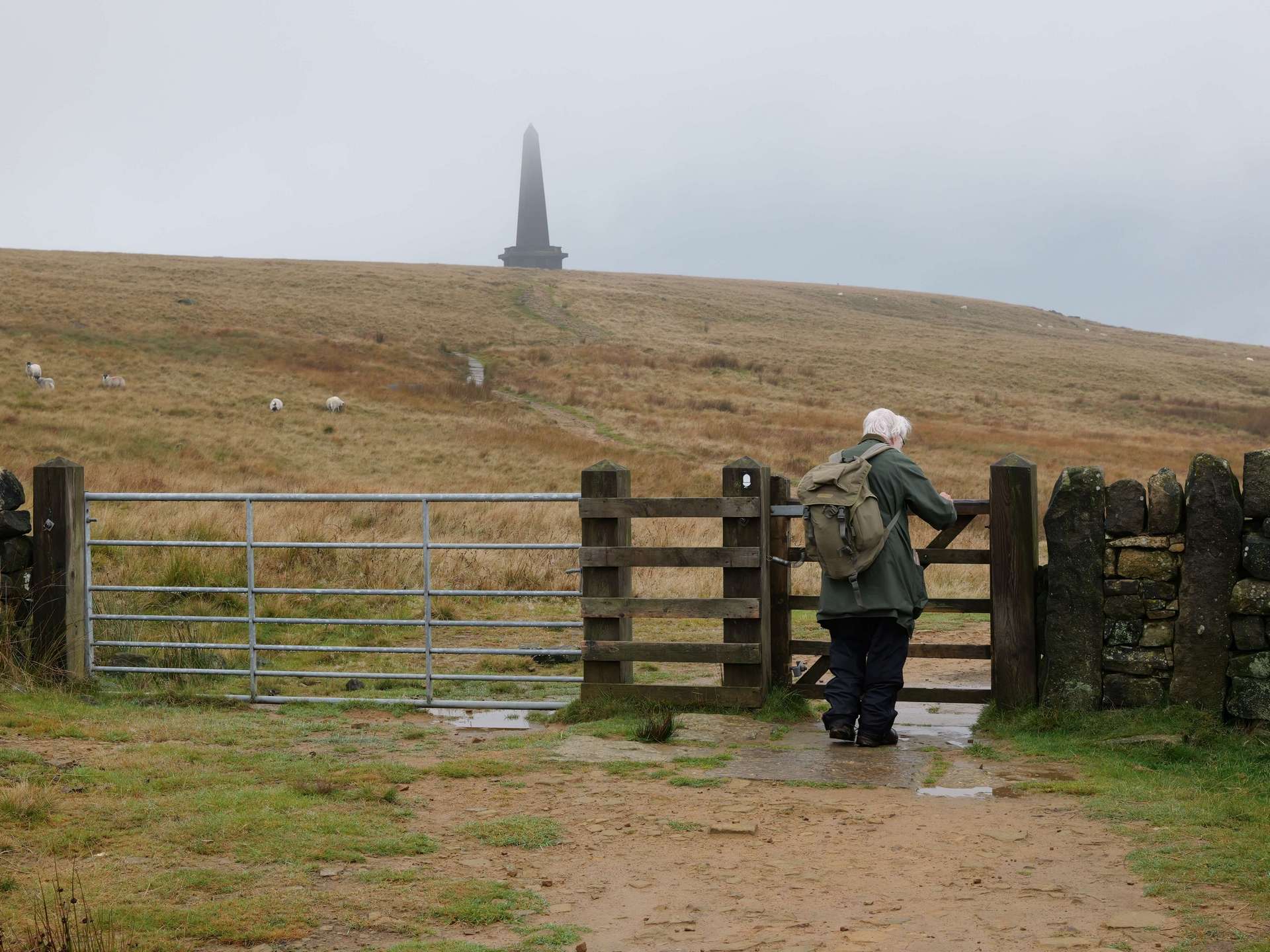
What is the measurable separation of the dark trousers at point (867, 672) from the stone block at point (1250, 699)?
1846 mm

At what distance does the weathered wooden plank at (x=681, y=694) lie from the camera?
846 centimetres

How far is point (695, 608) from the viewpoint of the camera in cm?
839

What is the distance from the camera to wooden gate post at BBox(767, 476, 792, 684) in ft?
28.3

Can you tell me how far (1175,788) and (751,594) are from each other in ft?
9.71

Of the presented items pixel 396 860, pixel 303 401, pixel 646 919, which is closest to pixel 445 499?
pixel 396 860

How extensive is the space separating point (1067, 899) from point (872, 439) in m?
3.56

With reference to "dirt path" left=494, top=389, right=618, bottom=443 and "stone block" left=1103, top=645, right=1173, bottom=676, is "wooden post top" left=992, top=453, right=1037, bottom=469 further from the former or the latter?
"dirt path" left=494, top=389, right=618, bottom=443

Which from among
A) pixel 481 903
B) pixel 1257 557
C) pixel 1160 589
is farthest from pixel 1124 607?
pixel 481 903

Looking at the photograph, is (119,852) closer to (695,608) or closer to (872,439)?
(695,608)

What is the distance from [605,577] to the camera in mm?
8641

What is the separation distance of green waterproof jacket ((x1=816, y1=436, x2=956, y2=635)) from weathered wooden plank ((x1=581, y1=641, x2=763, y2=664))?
84cm

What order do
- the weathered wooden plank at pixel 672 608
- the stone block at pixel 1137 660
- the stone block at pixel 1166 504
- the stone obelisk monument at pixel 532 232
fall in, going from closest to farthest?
1. the stone block at pixel 1166 504
2. the stone block at pixel 1137 660
3. the weathered wooden plank at pixel 672 608
4. the stone obelisk monument at pixel 532 232

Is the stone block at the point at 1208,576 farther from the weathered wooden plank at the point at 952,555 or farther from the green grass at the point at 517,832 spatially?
the green grass at the point at 517,832

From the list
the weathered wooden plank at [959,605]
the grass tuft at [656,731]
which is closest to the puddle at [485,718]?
the grass tuft at [656,731]
